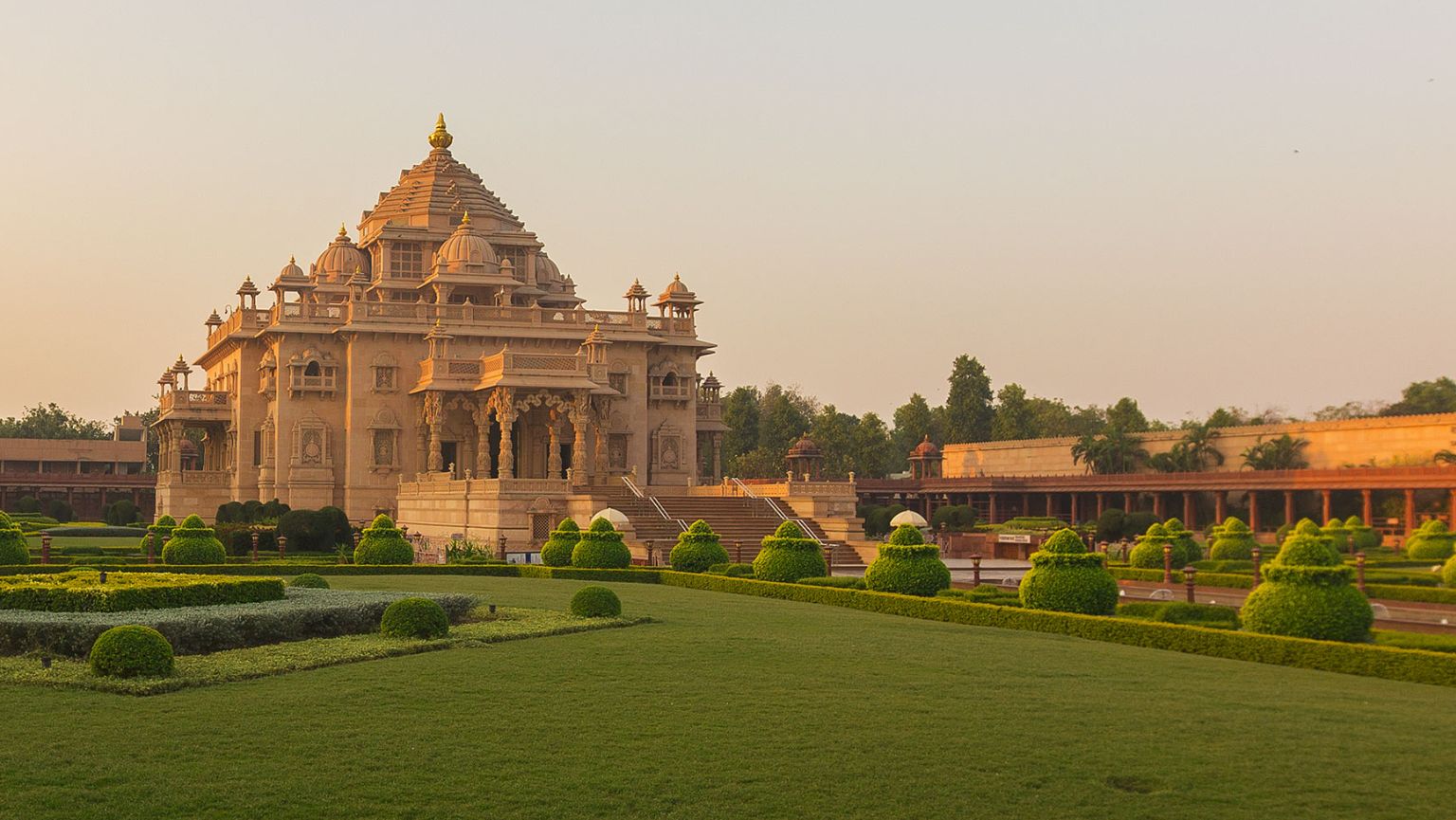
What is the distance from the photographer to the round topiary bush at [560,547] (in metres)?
33.1

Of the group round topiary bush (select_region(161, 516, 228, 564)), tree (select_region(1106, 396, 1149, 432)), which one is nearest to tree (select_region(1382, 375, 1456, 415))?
tree (select_region(1106, 396, 1149, 432))

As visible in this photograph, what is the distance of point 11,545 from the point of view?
29.7 m

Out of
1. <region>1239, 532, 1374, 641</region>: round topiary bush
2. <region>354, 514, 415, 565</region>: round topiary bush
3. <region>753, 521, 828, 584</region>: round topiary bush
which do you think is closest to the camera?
<region>1239, 532, 1374, 641</region>: round topiary bush

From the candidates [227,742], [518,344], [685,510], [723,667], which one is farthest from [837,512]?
[227,742]

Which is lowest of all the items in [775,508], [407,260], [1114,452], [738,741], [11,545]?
[738,741]

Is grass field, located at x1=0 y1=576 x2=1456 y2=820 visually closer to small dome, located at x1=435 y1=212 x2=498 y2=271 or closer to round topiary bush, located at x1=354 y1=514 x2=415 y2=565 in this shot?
round topiary bush, located at x1=354 y1=514 x2=415 y2=565

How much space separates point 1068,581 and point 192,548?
19.4 metres

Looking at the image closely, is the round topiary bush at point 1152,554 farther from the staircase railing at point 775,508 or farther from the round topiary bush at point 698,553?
the round topiary bush at point 698,553

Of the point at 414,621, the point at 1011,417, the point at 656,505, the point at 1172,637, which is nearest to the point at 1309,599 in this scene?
the point at 1172,637

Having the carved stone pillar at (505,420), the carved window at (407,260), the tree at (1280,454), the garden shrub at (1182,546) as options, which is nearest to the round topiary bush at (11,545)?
the carved stone pillar at (505,420)

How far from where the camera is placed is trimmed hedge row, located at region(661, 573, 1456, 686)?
639 inches

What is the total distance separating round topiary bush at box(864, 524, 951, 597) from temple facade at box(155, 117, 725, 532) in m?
19.8

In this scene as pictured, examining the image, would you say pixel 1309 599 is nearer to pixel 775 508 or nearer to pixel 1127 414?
pixel 775 508

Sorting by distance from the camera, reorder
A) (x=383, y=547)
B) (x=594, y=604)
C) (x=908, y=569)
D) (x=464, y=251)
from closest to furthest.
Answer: (x=594, y=604)
(x=908, y=569)
(x=383, y=547)
(x=464, y=251)
